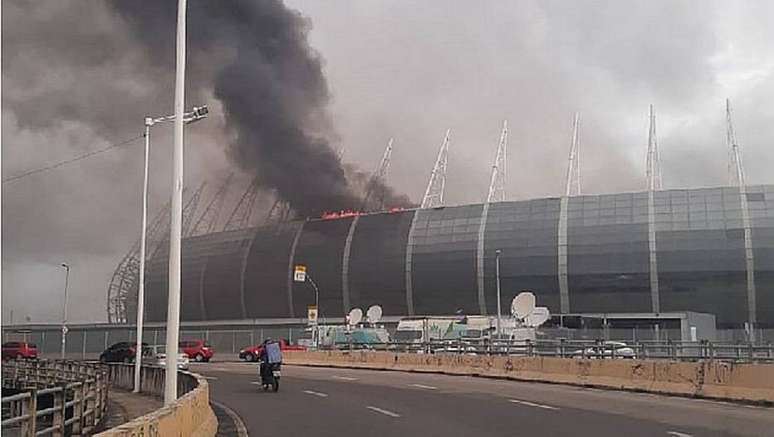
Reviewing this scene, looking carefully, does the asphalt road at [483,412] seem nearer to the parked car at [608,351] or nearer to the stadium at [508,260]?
the parked car at [608,351]

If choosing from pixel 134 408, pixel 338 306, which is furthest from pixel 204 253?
pixel 134 408

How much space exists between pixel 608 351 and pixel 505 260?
73.0 m

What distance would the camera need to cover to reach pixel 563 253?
10594 centimetres

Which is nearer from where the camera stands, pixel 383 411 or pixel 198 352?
pixel 383 411

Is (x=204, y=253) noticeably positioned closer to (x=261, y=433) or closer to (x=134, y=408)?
(x=134, y=408)

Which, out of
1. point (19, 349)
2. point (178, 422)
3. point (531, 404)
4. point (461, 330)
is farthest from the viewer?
point (461, 330)

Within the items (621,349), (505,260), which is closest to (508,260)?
(505,260)

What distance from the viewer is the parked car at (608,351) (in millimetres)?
35812

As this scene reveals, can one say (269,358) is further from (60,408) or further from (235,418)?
(60,408)

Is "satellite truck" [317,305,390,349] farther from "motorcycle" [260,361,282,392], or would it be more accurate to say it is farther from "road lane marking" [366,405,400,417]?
"road lane marking" [366,405,400,417]

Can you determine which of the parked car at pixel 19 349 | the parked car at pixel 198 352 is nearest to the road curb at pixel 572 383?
the parked car at pixel 198 352

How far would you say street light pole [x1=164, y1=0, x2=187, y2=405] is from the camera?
60.2ft

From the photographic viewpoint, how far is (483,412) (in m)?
21.2

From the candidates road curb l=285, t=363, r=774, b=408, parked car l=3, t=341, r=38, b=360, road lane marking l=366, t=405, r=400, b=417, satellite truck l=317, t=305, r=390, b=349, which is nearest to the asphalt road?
road lane marking l=366, t=405, r=400, b=417
